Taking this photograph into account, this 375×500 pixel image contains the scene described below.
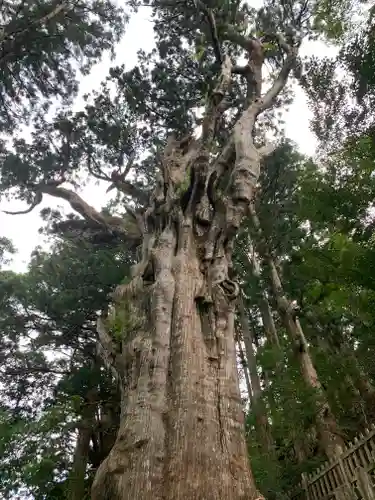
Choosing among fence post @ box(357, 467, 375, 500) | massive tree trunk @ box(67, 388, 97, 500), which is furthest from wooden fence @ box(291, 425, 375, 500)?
massive tree trunk @ box(67, 388, 97, 500)

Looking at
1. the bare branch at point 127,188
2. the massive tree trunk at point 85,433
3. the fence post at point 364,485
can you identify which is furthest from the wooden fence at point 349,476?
the bare branch at point 127,188

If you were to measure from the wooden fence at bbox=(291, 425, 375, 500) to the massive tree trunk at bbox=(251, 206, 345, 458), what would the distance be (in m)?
0.21

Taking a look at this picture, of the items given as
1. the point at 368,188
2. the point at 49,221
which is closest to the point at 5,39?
the point at 49,221

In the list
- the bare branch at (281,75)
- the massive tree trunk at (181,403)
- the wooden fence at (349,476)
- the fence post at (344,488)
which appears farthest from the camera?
the bare branch at (281,75)

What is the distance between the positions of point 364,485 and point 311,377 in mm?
2254

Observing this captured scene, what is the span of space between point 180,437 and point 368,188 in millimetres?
5061

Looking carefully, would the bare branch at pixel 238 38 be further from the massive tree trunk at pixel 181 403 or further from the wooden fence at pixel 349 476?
the wooden fence at pixel 349 476

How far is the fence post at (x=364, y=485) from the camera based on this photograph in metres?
4.09

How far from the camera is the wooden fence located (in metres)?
4.21

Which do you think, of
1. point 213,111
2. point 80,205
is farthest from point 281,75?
point 80,205

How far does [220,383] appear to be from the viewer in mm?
3234

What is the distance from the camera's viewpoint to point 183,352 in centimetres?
334

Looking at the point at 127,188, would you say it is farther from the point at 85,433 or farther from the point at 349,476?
the point at 349,476

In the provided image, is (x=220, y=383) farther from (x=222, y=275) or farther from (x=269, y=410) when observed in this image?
(x=269, y=410)
